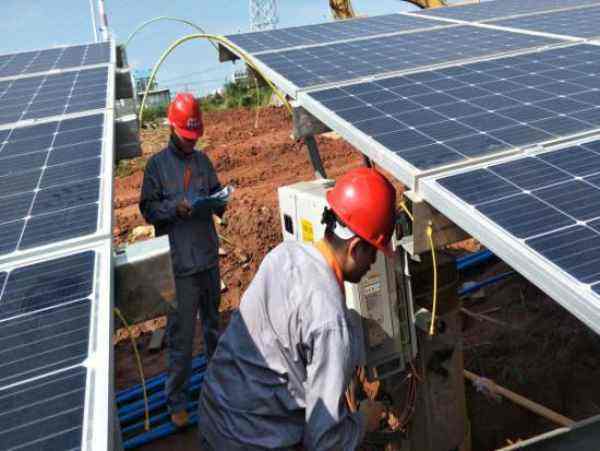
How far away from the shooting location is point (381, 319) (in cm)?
429

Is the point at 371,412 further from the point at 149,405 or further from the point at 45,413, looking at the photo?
the point at 149,405

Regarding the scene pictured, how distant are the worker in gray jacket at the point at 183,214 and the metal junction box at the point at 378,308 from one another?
1.07 metres

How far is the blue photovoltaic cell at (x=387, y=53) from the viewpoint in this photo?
6164 mm

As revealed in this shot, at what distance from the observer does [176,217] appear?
17.1ft

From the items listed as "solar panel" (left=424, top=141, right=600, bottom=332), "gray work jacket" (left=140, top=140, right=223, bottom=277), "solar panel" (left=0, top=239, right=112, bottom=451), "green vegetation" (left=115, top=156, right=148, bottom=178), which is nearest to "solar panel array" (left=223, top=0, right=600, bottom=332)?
"solar panel" (left=424, top=141, right=600, bottom=332)

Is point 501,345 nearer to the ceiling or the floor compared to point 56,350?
nearer to the floor

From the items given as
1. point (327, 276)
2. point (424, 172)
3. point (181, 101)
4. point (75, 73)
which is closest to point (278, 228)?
point (75, 73)

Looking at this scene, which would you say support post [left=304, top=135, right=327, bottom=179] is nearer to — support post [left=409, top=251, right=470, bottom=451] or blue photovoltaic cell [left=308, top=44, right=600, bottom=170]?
blue photovoltaic cell [left=308, top=44, right=600, bottom=170]

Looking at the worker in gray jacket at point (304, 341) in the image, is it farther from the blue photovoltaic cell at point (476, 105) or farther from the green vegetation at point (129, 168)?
the green vegetation at point (129, 168)

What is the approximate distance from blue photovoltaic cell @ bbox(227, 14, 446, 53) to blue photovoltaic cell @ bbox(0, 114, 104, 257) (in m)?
3.23

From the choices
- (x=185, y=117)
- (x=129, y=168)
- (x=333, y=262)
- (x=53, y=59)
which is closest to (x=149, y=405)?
(x=185, y=117)

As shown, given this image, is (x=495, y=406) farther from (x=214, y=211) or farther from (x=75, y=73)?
(x=75, y=73)

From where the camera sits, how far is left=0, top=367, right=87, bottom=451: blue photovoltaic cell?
6.36 ft

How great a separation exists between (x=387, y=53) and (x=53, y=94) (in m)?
3.69
